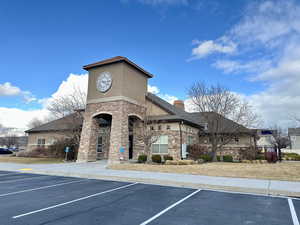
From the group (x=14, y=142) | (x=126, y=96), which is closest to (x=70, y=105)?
(x=126, y=96)

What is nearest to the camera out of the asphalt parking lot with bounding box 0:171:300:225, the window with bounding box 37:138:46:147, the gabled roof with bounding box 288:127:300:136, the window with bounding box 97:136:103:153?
the asphalt parking lot with bounding box 0:171:300:225

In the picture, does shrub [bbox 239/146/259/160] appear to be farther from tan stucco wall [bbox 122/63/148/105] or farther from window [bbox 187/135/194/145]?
tan stucco wall [bbox 122/63/148/105]

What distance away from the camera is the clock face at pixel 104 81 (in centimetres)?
2189

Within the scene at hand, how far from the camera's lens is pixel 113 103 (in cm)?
2120

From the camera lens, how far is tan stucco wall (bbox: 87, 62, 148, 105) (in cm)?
2125

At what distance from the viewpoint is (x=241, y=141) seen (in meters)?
25.7

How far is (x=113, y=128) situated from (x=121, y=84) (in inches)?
171

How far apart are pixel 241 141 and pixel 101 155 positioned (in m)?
16.5

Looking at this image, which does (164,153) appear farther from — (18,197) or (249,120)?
(18,197)

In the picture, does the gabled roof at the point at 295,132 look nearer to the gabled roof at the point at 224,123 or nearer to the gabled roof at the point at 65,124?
the gabled roof at the point at 224,123

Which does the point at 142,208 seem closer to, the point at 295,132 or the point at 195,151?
the point at 195,151

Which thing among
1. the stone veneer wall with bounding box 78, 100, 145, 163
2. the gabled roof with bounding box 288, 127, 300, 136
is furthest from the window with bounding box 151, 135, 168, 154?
the gabled roof with bounding box 288, 127, 300, 136

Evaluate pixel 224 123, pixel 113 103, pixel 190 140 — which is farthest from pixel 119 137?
pixel 224 123

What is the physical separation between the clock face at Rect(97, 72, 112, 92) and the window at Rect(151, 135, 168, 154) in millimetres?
7675
